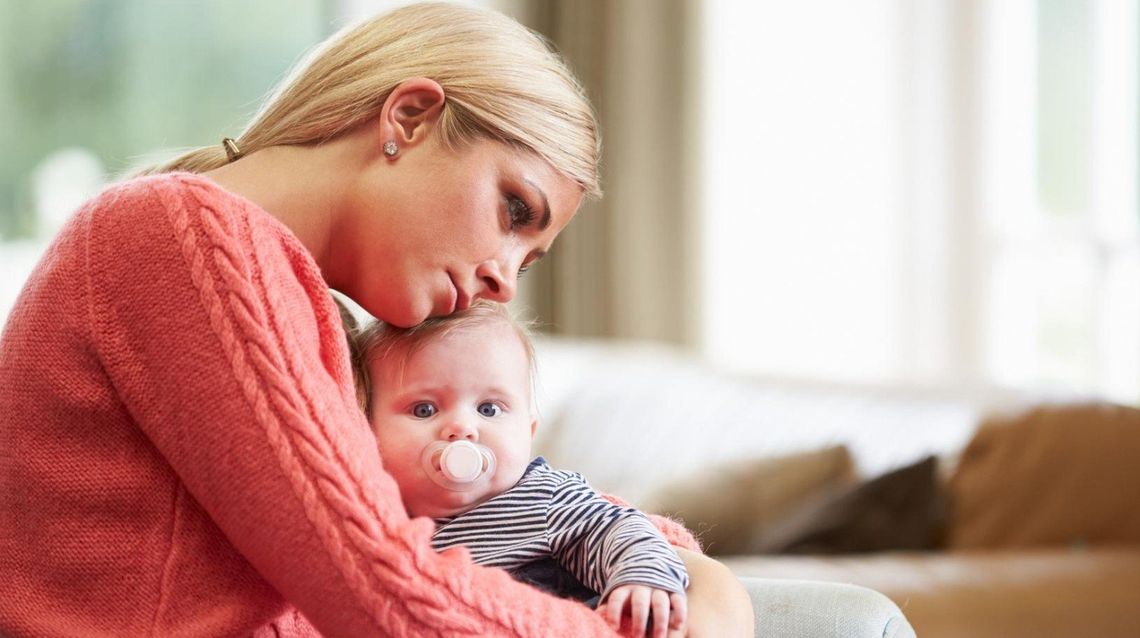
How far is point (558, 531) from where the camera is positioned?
3.84 ft

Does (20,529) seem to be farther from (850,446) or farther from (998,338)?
(998,338)

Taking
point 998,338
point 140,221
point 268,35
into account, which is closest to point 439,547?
point 140,221

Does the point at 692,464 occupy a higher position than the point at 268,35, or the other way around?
the point at 268,35

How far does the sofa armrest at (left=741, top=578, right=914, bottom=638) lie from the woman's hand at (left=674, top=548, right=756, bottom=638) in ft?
0.27

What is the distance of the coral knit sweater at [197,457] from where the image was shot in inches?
37.9

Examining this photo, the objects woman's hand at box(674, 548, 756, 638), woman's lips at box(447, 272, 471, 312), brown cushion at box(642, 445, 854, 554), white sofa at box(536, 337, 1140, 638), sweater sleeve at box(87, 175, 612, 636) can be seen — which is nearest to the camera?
sweater sleeve at box(87, 175, 612, 636)

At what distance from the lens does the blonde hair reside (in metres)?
1.24

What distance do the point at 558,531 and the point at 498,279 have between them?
0.88ft

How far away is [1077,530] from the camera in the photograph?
242 cm

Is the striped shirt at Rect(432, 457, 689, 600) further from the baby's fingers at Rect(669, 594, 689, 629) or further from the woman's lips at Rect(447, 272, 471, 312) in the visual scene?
the woman's lips at Rect(447, 272, 471, 312)

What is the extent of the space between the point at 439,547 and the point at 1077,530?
1.63m

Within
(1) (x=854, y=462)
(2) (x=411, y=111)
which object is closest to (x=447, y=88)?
(2) (x=411, y=111)

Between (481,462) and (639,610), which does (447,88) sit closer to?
(481,462)

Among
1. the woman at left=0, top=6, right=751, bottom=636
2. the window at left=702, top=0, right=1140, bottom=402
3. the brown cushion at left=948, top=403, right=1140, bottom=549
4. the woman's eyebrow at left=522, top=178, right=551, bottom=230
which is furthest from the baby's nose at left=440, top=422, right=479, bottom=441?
the window at left=702, top=0, right=1140, bottom=402
